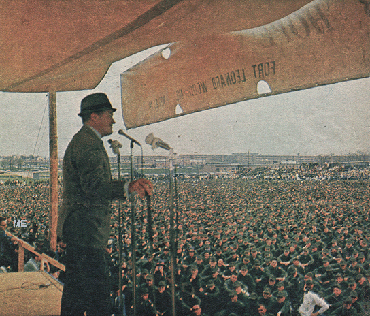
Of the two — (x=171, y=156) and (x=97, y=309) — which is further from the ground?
(x=171, y=156)

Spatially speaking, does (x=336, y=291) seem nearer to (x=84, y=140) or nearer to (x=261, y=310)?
(x=261, y=310)

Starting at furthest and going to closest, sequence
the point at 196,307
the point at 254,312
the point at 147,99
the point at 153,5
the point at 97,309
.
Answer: the point at 254,312 < the point at 196,307 < the point at 147,99 < the point at 97,309 < the point at 153,5

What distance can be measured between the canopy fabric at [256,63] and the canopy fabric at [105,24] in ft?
1.02

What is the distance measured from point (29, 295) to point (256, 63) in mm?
2343

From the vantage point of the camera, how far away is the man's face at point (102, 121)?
65.2 inches

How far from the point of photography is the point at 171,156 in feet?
6.30

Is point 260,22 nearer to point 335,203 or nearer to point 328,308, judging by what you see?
point 328,308

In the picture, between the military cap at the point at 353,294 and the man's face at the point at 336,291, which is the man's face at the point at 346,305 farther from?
the man's face at the point at 336,291

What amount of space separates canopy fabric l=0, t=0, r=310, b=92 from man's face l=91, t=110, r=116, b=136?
1.07 feet

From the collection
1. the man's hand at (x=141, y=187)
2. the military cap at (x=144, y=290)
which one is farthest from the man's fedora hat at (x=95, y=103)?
the military cap at (x=144, y=290)

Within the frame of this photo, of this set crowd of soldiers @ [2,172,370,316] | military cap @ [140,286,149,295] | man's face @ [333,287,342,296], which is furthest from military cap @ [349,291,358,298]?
military cap @ [140,286,149,295]

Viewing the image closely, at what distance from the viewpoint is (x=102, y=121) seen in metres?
1.66

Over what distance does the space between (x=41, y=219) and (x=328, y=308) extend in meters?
11.7

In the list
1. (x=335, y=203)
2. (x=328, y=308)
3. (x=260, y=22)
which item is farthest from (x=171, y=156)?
(x=335, y=203)
